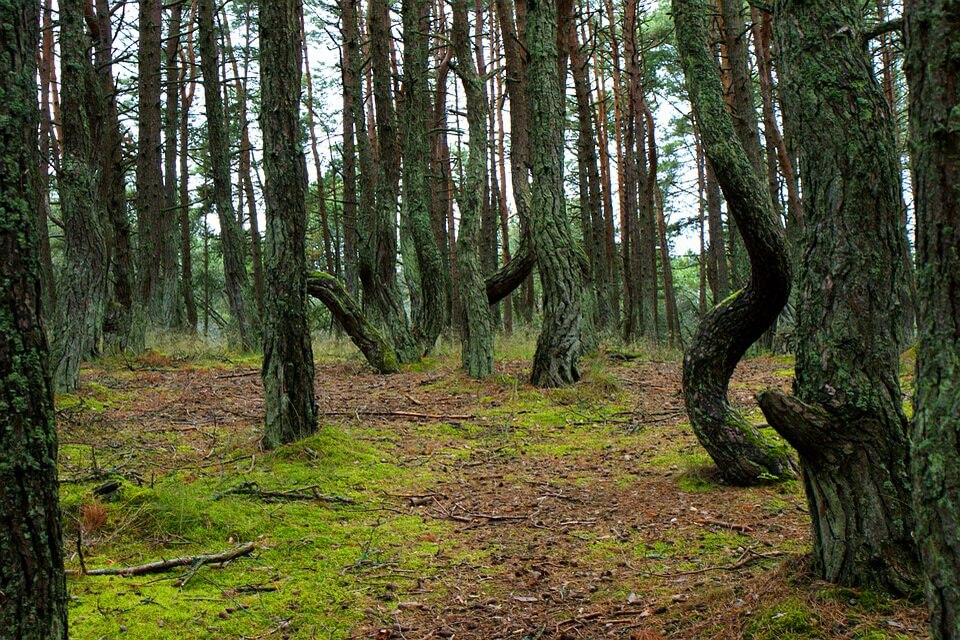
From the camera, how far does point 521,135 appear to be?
11.9 m

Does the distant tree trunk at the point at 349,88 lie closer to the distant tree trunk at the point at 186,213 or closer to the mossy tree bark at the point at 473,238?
the mossy tree bark at the point at 473,238

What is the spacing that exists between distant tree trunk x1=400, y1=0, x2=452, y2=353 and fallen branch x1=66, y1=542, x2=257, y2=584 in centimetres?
842

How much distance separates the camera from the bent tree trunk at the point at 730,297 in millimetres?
4363

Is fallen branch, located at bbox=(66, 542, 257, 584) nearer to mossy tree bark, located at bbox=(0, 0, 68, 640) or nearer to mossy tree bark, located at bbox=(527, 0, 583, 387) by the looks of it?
mossy tree bark, located at bbox=(0, 0, 68, 640)

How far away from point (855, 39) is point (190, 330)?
55.8 ft

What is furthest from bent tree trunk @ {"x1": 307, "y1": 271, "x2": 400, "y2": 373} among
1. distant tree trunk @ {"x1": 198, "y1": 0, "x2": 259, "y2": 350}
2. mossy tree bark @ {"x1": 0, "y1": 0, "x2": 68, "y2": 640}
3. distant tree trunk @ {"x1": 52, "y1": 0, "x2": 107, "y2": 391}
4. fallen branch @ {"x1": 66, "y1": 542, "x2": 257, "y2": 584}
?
mossy tree bark @ {"x1": 0, "y1": 0, "x2": 68, "y2": 640}

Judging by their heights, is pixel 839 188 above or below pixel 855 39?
below

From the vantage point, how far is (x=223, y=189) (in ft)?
45.5

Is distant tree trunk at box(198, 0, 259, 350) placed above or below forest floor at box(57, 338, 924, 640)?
above

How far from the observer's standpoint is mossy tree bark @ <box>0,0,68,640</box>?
82.0 inches

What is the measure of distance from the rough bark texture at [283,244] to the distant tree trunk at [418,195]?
5.67m

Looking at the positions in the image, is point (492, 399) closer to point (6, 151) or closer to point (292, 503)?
point (292, 503)

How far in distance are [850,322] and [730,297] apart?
1.93 metres

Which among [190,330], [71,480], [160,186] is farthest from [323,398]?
[190,330]
